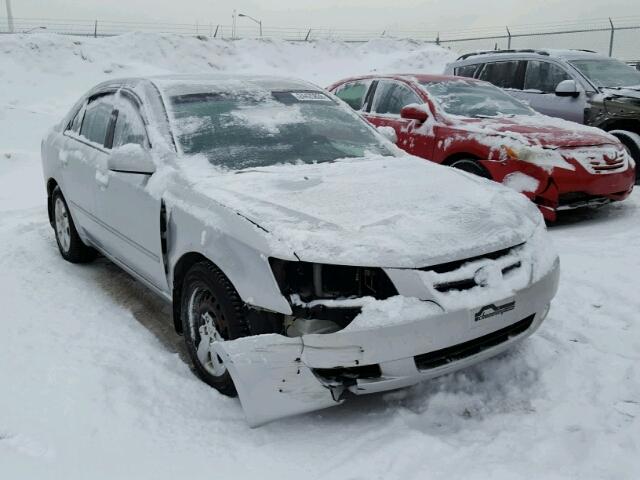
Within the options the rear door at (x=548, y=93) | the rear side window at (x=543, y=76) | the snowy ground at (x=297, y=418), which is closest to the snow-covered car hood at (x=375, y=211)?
the snowy ground at (x=297, y=418)

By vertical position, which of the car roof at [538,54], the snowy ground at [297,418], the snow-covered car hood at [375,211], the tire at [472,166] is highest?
the car roof at [538,54]

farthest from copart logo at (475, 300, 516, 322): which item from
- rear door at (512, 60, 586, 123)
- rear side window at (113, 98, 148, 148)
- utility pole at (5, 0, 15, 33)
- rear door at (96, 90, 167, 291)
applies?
utility pole at (5, 0, 15, 33)

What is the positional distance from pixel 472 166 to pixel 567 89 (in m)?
2.64

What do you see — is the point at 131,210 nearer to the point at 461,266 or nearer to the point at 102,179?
the point at 102,179

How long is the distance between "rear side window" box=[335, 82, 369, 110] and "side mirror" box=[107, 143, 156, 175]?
14.5ft

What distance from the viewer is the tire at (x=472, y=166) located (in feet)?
19.7

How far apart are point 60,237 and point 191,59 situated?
21480mm

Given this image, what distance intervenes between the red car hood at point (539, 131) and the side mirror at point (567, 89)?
151cm

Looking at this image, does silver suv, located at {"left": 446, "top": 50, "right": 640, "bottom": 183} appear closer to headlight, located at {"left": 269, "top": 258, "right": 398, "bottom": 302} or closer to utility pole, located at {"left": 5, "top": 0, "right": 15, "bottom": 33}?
headlight, located at {"left": 269, "top": 258, "right": 398, "bottom": 302}

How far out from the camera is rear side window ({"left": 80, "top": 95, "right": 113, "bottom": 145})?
14.6ft

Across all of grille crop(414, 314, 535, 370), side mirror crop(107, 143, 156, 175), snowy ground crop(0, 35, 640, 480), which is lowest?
snowy ground crop(0, 35, 640, 480)

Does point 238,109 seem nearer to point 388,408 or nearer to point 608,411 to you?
point 388,408

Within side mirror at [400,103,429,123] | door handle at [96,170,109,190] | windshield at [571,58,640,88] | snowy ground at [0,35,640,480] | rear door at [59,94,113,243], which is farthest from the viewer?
windshield at [571,58,640,88]

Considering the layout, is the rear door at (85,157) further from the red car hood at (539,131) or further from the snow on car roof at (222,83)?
the red car hood at (539,131)
